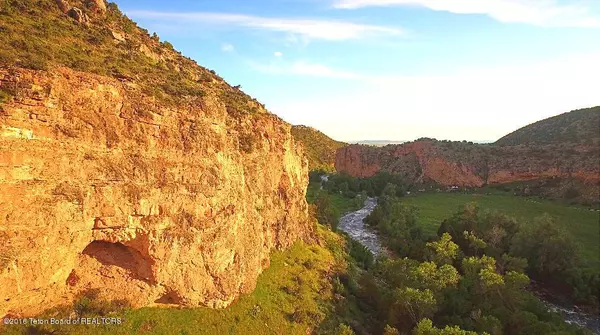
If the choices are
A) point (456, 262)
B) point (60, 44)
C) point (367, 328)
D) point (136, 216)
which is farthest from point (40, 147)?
point (456, 262)

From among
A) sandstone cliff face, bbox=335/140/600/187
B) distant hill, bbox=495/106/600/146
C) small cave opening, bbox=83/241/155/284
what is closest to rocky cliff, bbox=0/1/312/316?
small cave opening, bbox=83/241/155/284

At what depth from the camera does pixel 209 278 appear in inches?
870

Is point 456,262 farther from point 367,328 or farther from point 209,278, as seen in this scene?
point 209,278

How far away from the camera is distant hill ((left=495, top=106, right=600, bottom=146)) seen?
82688 mm

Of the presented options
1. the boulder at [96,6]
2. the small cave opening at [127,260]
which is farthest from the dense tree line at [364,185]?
the small cave opening at [127,260]

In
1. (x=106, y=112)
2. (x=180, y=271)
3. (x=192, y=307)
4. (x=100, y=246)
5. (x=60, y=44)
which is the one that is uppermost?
Result: (x=60, y=44)

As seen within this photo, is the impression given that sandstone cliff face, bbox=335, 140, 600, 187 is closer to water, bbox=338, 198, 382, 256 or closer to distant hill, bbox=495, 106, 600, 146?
distant hill, bbox=495, 106, 600, 146

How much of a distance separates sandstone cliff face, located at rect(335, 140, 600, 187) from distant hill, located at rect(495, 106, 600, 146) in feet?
22.3

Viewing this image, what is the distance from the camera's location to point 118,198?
1769 centimetres

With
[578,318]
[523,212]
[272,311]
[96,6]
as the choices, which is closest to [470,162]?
[523,212]

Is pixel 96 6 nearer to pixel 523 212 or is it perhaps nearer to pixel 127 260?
pixel 127 260

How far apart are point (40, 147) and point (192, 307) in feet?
35.8

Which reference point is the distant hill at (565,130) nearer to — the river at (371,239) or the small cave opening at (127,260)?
the river at (371,239)

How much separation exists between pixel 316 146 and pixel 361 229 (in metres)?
84.2
